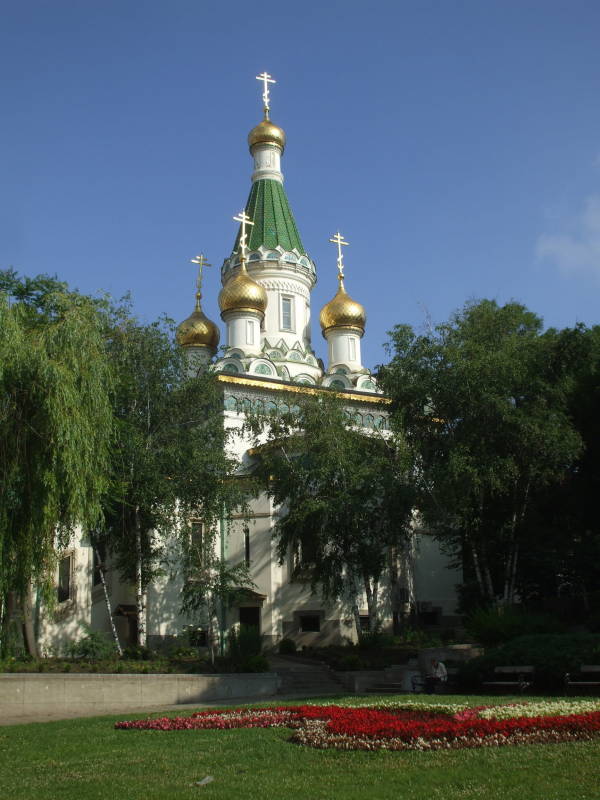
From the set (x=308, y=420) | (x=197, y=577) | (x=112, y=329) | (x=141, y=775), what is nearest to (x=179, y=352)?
(x=112, y=329)

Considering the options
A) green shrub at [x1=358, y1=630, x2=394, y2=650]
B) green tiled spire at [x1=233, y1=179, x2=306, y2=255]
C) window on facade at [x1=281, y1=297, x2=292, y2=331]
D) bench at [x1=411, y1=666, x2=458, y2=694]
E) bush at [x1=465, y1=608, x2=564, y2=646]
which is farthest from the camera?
green tiled spire at [x1=233, y1=179, x2=306, y2=255]

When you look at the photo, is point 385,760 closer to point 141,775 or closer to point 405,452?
point 141,775

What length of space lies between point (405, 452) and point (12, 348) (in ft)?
40.6

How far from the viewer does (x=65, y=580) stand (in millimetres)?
27109

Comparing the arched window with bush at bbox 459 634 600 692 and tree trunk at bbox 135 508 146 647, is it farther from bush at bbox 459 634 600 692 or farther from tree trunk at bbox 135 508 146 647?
bush at bbox 459 634 600 692

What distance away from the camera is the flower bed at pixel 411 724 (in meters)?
9.41

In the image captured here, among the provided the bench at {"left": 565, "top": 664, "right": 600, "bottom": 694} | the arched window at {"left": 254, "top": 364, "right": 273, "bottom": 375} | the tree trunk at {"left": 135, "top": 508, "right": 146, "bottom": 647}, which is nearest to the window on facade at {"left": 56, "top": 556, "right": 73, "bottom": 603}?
the tree trunk at {"left": 135, "top": 508, "right": 146, "bottom": 647}

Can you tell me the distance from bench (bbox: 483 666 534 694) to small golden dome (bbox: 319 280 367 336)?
23.7m

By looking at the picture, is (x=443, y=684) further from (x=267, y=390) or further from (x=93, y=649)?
(x=267, y=390)

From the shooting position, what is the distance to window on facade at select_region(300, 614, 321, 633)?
29016mm

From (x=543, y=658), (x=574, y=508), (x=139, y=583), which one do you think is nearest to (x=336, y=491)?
(x=139, y=583)

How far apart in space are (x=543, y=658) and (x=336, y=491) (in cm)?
936

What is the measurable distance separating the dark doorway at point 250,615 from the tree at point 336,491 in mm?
4751

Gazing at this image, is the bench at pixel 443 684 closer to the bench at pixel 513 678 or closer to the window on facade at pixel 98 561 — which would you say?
the bench at pixel 513 678
